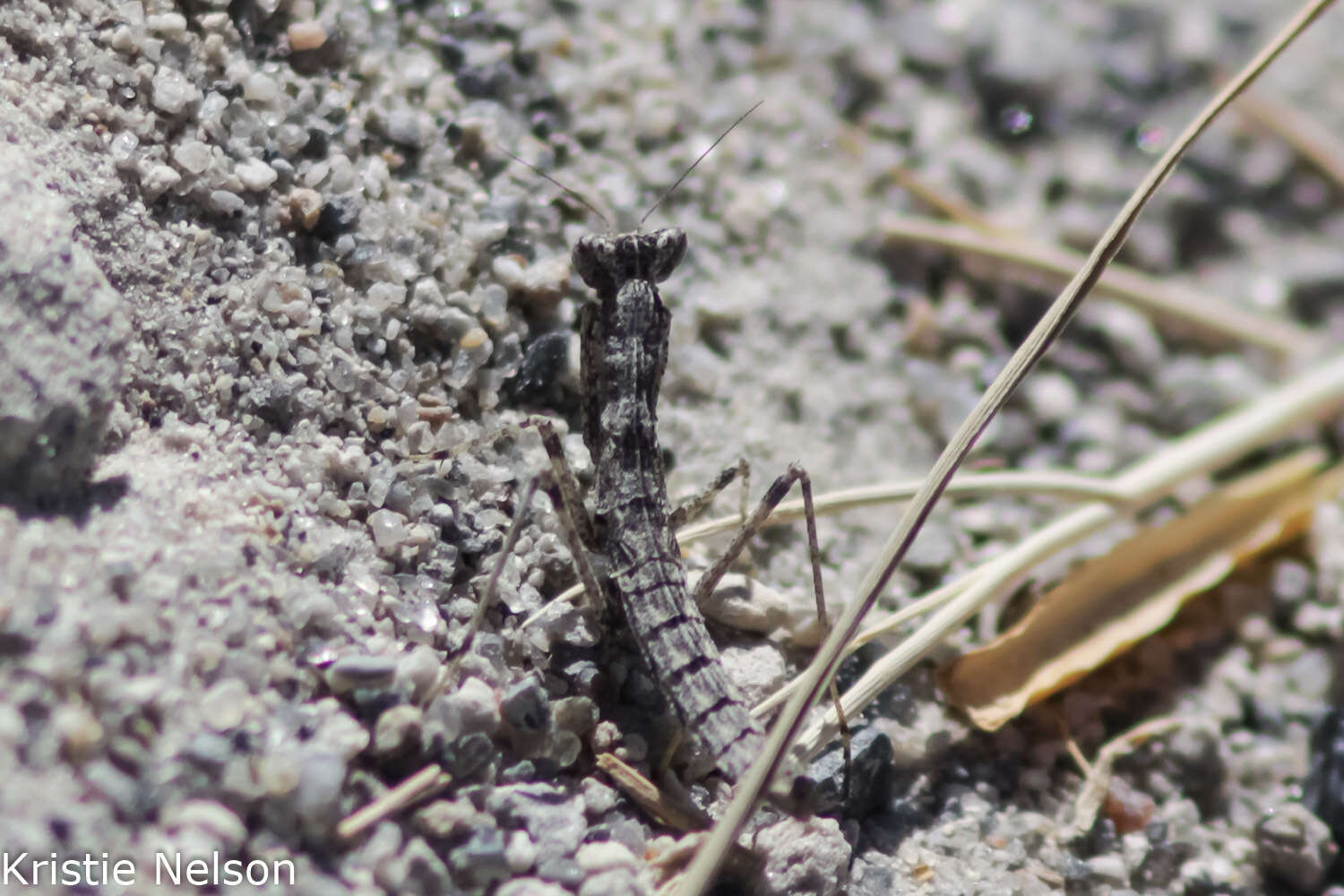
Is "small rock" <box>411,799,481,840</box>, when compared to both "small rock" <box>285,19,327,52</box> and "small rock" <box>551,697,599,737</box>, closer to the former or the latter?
"small rock" <box>551,697,599,737</box>

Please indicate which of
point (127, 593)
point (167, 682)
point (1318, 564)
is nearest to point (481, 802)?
point (167, 682)

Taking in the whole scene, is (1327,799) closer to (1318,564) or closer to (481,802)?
(1318,564)

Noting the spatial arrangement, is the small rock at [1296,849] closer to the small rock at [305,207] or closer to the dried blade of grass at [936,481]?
the dried blade of grass at [936,481]

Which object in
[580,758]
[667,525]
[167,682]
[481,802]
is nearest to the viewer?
[167,682]

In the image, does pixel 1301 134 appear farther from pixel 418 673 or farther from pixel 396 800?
pixel 396 800

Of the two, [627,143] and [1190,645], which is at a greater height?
[627,143]

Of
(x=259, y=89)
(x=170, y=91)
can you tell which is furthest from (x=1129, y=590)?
(x=170, y=91)

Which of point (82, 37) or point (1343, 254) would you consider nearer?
point (82, 37)
